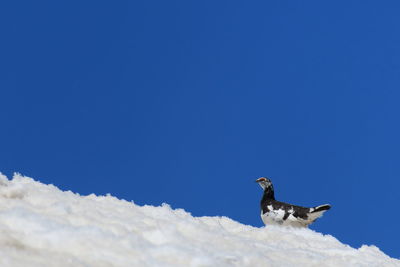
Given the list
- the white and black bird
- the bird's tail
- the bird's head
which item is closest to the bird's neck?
the bird's head

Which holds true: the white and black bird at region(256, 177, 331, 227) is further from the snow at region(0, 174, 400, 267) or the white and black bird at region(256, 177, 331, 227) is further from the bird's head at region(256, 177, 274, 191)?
the snow at region(0, 174, 400, 267)

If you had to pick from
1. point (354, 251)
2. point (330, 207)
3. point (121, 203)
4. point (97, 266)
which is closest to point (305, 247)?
point (354, 251)

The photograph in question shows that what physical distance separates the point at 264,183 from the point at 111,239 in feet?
37.1

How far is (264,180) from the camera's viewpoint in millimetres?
16125

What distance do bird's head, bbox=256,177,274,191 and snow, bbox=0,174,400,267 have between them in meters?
8.32

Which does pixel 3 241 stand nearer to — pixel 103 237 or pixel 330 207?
pixel 103 237

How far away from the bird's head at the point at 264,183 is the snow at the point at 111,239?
8321 millimetres

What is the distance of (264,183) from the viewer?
52.7 ft

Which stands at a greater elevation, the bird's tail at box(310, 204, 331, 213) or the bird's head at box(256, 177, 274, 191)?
the bird's head at box(256, 177, 274, 191)

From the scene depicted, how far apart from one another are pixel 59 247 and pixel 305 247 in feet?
12.2

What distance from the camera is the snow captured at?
4785mm

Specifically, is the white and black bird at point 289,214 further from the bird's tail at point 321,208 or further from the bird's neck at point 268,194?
the bird's neck at point 268,194

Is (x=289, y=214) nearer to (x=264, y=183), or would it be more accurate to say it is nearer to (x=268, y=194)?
(x=268, y=194)

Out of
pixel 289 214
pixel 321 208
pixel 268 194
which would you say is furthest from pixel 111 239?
pixel 268 194
